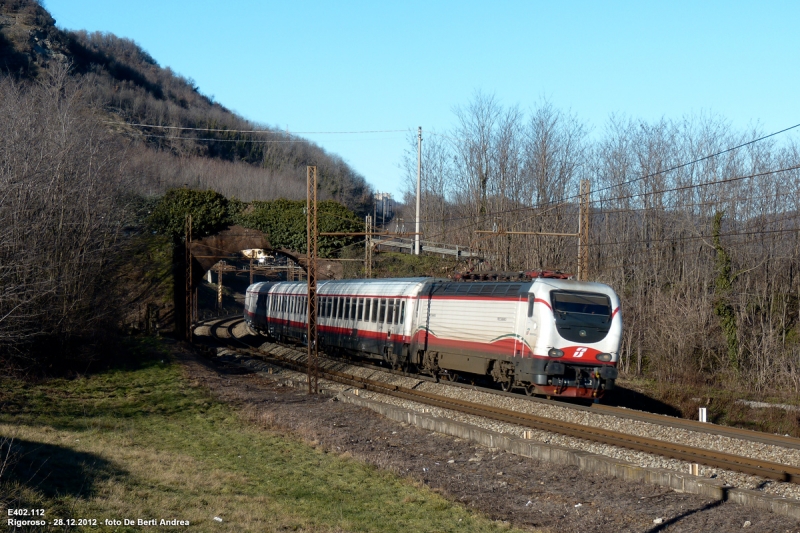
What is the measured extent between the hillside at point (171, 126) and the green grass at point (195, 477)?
49.6 m

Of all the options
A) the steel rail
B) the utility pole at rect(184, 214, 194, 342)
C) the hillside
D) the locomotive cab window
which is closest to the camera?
the steel rail

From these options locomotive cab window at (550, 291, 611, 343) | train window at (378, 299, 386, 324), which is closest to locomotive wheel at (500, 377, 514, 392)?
locomotive cab window at (550, 291, 611, 343)

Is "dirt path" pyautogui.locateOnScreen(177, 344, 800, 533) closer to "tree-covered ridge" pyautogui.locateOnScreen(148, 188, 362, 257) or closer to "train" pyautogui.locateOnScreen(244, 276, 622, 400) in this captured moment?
"train" pyautogui.locateOnScreen(244, 276, 622, 400)

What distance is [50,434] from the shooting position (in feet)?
41.5

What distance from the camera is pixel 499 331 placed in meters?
18.4

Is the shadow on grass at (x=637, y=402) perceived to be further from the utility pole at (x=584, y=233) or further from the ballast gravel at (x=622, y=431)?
the ballast gravel at (x=622, y=431)

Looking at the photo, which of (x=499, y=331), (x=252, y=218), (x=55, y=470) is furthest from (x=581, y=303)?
(x=252, y=218)

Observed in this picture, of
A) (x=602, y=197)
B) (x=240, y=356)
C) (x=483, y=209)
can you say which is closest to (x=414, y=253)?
(x=483, y=209)

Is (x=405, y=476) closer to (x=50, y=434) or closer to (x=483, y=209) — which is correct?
(x=50, y=434)

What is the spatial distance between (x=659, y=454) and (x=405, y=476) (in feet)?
13.6

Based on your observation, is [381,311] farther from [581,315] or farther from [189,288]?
[189,288]

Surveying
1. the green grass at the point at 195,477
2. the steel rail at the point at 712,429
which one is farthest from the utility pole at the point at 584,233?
the green grass at the point at 195,477

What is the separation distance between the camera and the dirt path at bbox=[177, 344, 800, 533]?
8281 millimetres

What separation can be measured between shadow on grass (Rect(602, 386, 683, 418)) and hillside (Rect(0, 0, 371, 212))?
46.5 metres
